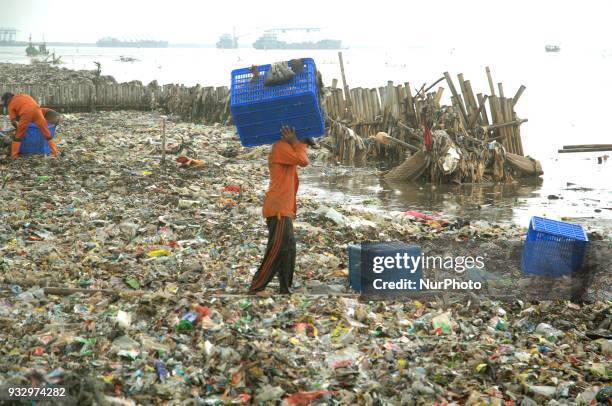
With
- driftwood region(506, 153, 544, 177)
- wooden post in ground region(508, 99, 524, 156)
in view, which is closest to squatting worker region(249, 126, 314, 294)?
driftwood region(506, 153, 544, 177)

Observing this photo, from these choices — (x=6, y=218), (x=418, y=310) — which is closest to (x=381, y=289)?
(x=418, y=310)

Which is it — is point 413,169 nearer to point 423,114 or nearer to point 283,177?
point 423,114

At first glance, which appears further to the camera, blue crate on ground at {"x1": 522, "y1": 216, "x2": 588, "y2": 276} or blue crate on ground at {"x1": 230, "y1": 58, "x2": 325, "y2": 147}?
blue crate on ground at {"x1": 522, "y1": 216, "x2": 588, "y2": 276}

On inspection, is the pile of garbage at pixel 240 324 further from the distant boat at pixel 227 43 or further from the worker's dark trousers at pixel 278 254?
the distant boat at pixel 227 43

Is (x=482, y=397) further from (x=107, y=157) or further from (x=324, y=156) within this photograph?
(x=324, y=156)

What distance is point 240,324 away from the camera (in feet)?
15.9

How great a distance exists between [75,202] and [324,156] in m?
6.44

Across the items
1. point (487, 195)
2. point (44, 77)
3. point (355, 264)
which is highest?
point (44, 77)

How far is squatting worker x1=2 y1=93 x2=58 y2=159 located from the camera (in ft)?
35.3

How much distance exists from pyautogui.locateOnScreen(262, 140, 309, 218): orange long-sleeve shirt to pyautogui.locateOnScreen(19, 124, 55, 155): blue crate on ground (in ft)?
22.4

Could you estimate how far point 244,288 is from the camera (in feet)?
19.3

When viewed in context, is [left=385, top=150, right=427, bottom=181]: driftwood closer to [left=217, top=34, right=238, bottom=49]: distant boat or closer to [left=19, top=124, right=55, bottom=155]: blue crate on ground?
[left=19, top=124, right=55, bottom=155]: blue crate on ground

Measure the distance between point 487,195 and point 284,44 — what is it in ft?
547

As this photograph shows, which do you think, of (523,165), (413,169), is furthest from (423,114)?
(523,165)
